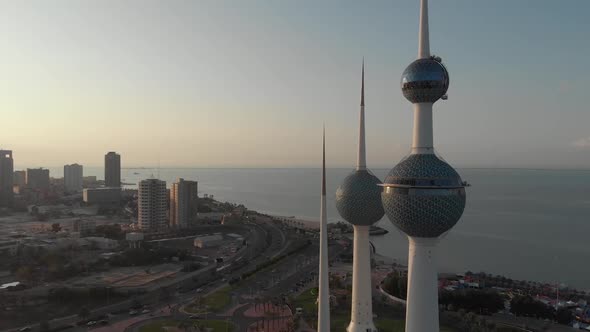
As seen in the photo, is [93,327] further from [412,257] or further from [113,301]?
[412,257]

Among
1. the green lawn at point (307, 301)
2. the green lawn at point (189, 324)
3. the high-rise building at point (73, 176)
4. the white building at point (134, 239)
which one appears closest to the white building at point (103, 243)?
the white building at point (134, 239)

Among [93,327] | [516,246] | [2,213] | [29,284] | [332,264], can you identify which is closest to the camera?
[93,327]

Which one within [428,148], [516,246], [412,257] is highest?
[428,148]

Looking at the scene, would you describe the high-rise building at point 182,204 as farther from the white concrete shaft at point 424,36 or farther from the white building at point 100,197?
the white concrete shaft at point 424,36

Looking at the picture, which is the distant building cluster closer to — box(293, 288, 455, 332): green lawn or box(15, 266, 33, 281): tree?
box(15, 266, 33, 281): tree

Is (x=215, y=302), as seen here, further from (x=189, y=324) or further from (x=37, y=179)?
(x=37, y=179)

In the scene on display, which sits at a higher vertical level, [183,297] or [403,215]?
[403,215]

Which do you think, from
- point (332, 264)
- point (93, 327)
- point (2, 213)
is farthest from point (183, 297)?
point (2, 213)

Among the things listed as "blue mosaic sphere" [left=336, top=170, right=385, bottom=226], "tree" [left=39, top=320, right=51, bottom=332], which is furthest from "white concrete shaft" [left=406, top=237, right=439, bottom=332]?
"tree" [left=39, top=320, right=51, bottom=332]
